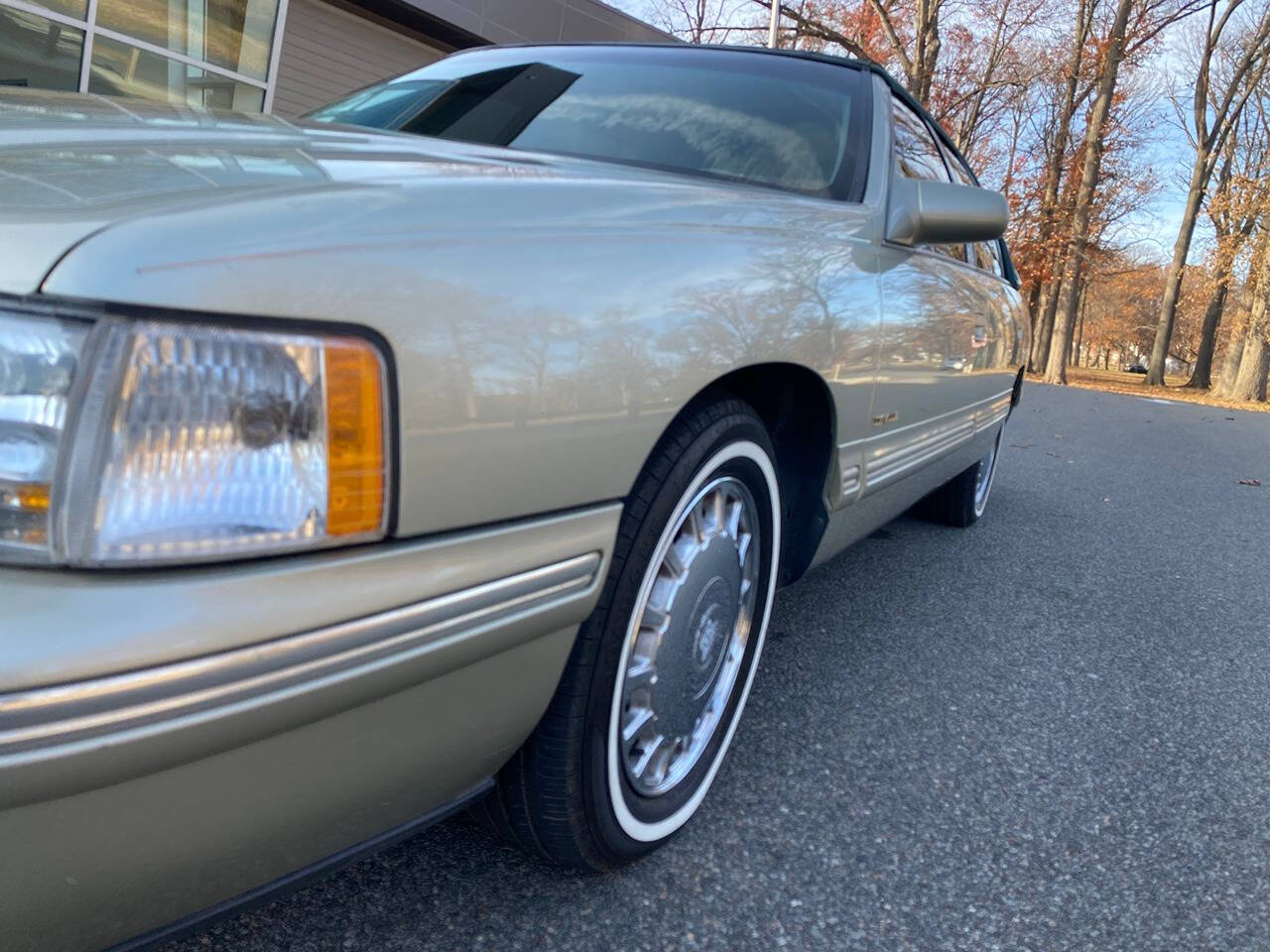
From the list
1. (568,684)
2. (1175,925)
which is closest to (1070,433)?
(1175,925)

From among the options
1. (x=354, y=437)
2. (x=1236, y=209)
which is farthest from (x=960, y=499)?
(x=1236, y=209)

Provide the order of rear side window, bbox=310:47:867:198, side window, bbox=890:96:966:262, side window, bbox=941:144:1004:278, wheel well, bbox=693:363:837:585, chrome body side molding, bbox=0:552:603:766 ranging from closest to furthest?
chrome body side molding, bbox=0:552:603:766
wheel well, bbox=693:363:837:585
rear side window, bbox=310:47:867:198
side window, bbox=890:96:966:262
side window, bbox=941:144:1004:278

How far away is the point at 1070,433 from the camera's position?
28.9 feet

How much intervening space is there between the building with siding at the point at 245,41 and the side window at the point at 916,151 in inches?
153

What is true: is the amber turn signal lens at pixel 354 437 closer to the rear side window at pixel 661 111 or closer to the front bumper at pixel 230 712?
the front bumper at pixel 230 712

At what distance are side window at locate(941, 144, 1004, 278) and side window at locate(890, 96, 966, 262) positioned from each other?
198 mm

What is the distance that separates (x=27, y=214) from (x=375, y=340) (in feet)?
1.06

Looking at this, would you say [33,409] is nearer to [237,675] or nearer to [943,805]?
[237,675]

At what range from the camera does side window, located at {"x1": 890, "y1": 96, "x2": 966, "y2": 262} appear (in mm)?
2675

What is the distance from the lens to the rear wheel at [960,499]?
4129 mm

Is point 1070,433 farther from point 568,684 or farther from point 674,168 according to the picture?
point 568,684

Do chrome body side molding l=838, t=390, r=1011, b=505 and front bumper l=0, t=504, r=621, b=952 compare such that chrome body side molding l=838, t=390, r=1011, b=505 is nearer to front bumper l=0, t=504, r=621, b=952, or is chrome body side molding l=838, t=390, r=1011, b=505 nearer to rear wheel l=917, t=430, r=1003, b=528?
rear wheel l=917, t=430, r=1003, b=528

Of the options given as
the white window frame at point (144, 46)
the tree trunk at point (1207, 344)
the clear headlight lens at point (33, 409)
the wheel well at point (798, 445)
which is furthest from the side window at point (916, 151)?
the tree trunk at point (1207, 344)

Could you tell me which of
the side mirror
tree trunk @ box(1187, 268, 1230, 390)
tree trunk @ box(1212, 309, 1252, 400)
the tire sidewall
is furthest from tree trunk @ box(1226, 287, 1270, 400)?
the tire sidewall
